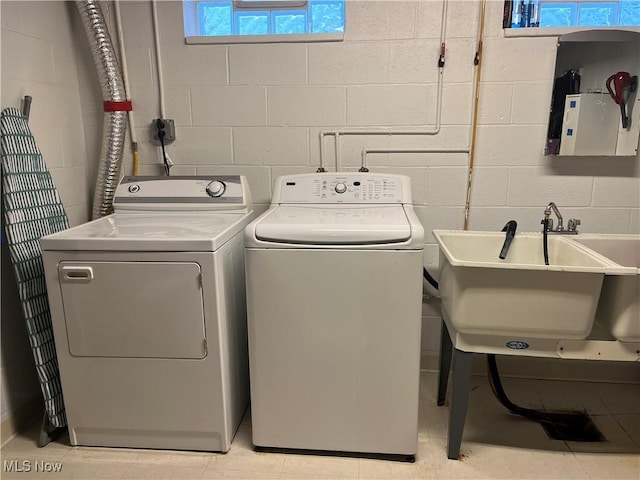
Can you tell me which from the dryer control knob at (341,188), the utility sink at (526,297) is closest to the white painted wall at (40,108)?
the dryer control knob at (341,188)

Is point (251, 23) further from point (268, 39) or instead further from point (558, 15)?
point (558, 15)

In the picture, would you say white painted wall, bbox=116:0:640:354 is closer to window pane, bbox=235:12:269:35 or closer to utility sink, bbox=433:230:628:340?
window pane, bbox=235:12:269:35

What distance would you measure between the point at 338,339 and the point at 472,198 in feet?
3.37

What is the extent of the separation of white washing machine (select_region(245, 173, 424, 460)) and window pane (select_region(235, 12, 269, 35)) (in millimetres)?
1032

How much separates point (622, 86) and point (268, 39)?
61.9 inches

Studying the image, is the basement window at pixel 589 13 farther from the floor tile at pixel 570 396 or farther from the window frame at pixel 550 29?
the floor tile at pixel 570 396

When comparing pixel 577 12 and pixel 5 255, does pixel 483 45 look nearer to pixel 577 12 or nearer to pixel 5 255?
pixel 577 12

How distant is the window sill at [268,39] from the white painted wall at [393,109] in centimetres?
2

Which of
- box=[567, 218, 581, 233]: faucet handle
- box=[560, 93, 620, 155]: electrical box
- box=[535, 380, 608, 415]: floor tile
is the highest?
box=[560, 93, 620, 155]: electrical box

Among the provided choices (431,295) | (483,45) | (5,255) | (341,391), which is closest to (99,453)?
(5,255)

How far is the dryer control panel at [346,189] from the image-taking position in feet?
6.57

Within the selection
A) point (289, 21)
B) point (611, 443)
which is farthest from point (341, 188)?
point (611, 443)

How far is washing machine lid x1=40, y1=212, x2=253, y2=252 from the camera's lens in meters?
1.58

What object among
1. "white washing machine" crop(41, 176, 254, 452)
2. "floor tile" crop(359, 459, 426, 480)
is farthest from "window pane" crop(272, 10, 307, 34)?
"floor tile" crop(359, 459, 426, 480)
